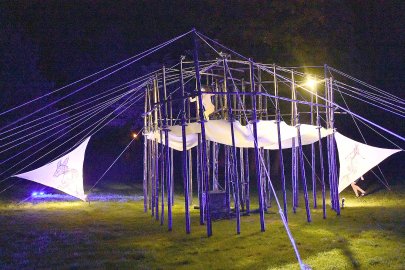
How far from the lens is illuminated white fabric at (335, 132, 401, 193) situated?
1406cm

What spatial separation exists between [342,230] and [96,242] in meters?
5.69

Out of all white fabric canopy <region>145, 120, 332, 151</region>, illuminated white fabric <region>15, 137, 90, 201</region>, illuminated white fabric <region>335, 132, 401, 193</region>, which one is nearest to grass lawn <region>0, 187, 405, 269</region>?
illuminated white fabric <region>335, 132, 401, 193</region>

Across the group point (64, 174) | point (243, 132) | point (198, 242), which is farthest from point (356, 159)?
point (64, 174)

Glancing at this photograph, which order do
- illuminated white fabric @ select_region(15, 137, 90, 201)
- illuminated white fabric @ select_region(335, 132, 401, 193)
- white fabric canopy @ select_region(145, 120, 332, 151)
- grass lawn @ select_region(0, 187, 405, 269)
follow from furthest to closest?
1. illuminated white fabric @ select_region(15, 137, 90, 201)
2. illuminated white fabric @ select_region(335, 132, 401, 193)
3. white fabric canopy @ select_region(145, 120, 332, 151)
4. grass lawn @ select_region(0, 187, 405, 269)

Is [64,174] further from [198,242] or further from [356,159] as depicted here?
[356,159]

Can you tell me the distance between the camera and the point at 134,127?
28.9 m

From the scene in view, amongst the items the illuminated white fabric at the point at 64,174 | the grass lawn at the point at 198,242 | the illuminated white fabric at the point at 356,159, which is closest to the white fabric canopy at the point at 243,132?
the illuminated white fabric at the point at 356,159

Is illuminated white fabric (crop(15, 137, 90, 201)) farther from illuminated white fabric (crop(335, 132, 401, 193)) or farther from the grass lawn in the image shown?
illuminated white fabric (crop(335, 132, 401, 193))

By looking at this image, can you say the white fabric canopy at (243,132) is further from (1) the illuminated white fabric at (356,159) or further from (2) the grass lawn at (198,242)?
(2) the grass lawn at (198,242)

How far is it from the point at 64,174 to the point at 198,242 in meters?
7.40

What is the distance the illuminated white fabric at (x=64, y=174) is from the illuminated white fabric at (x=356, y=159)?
8.76 metres

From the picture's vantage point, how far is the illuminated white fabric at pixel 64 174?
1472 centimetres

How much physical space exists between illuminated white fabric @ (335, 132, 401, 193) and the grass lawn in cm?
105

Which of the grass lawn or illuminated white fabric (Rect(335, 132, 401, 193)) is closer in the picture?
the grass lawn
